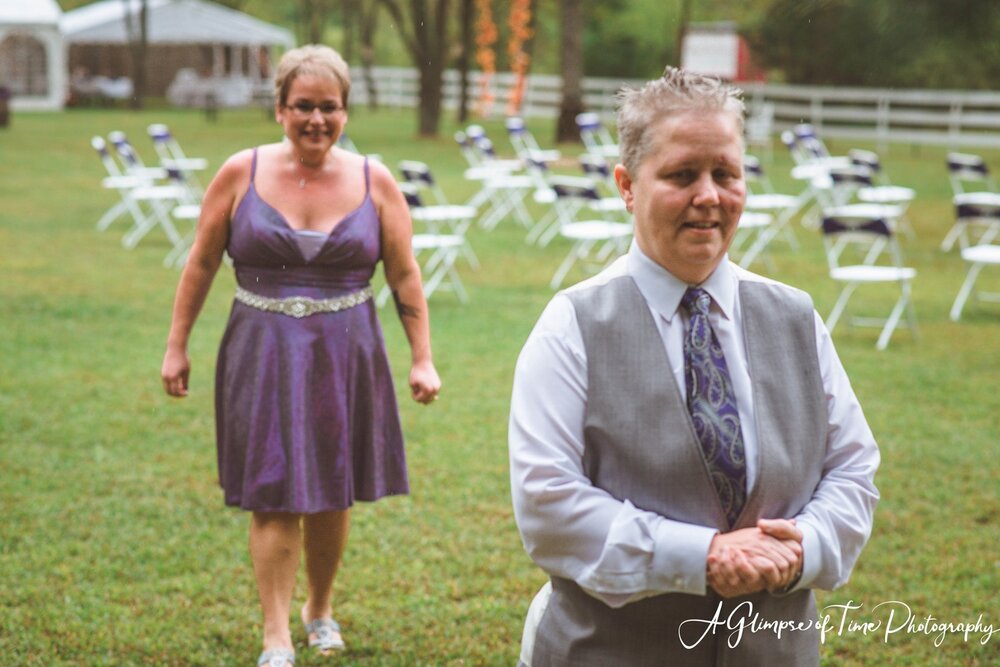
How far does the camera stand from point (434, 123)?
96.6ft

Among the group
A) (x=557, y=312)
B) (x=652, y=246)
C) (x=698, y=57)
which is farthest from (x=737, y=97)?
(x=698, y=57)

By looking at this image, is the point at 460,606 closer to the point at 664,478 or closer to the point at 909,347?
the point at 664,478

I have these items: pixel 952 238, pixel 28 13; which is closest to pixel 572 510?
pixel 952 238

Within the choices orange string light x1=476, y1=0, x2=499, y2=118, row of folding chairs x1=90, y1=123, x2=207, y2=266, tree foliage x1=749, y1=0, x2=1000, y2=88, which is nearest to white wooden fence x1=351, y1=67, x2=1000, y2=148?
orange string light x1=476, y1=0, x2=499, y2=118

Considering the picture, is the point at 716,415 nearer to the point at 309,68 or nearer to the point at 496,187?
the point at 309,68

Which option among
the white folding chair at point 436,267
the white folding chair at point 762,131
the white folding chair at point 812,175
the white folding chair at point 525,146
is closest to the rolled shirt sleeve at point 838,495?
the white folding chair at point 436,267

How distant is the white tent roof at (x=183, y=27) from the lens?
4291 centimetres

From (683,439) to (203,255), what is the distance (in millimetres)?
2224

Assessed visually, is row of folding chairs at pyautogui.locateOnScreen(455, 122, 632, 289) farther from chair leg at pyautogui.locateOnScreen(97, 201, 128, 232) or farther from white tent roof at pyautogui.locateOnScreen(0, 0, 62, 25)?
white tent roof at pyautogui.locateOnScreen(0, 0, 62, 25)

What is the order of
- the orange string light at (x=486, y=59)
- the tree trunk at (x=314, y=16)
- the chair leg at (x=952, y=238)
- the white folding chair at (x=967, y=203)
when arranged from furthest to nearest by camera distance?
the tree trunk at (x=314, y=16)
the orange string light at (x=486, y=59)
the chair leg at (x=952, y=238)
the white folding chair at (x=967, y=203)

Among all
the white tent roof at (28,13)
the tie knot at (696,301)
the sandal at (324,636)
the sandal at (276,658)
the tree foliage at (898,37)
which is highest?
the tree foliage at (898,37)

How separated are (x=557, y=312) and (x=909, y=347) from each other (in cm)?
800

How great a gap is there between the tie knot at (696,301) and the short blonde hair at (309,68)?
185 centimetres

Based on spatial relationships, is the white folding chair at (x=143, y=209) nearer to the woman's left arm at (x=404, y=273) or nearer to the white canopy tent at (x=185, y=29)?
the woman's left arm at (x=404, y=273)
